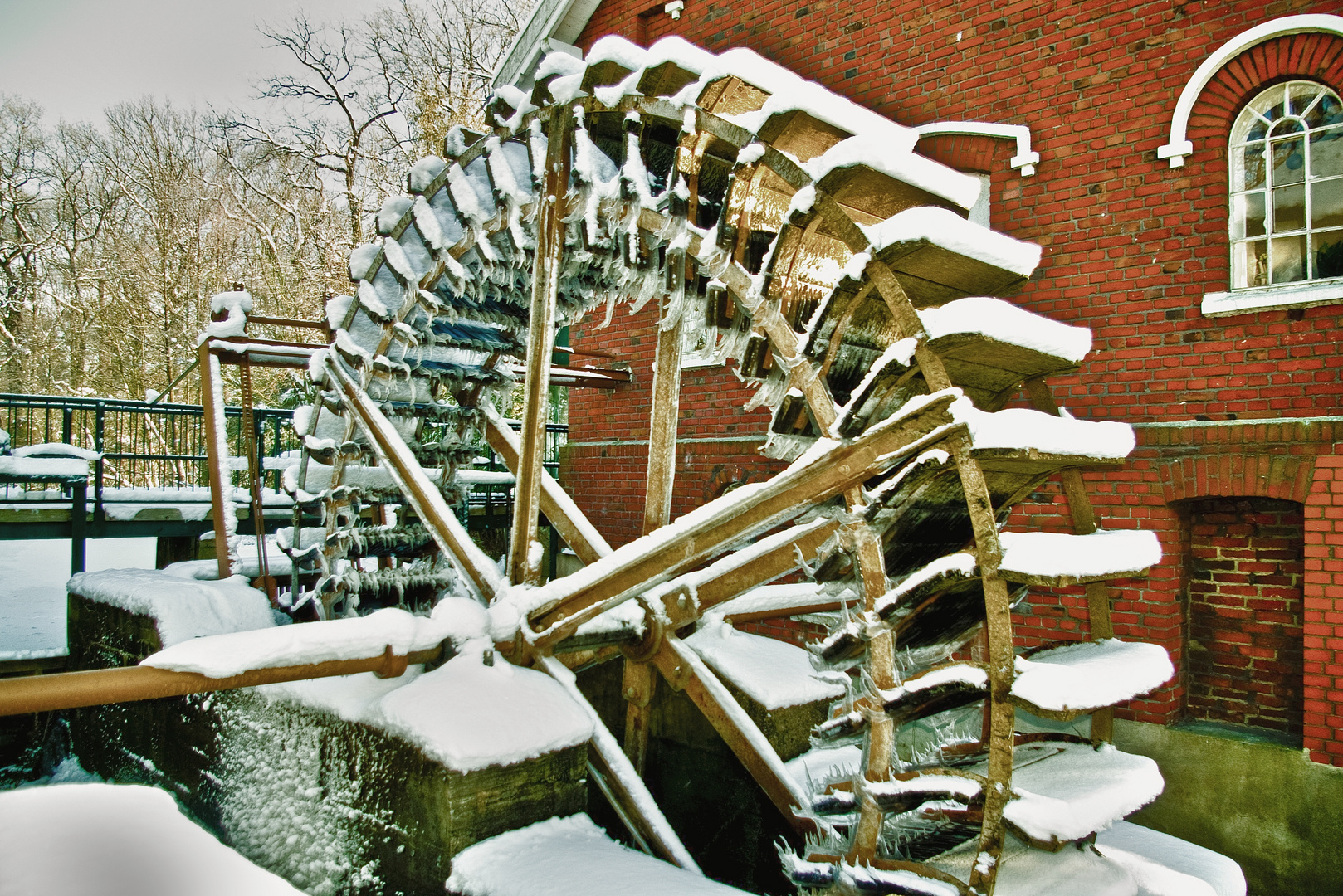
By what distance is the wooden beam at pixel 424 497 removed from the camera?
4078mm

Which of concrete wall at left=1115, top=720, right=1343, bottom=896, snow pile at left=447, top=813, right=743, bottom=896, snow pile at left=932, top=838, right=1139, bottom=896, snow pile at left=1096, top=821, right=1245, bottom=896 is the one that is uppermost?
snow pile at left=932, top=838, right=1139, bottom=896

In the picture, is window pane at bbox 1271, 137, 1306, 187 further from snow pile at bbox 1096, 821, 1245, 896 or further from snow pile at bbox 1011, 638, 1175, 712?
snow pile at bbox 1096, 821, 1245, 896

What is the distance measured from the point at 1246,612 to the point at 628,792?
12.4 ft

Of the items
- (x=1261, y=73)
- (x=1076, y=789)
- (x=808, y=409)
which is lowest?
(x=1076, y=789)

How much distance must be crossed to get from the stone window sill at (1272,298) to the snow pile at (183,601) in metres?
5.37

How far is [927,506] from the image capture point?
2822 mm

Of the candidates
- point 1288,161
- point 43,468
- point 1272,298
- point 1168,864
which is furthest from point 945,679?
point 43,468

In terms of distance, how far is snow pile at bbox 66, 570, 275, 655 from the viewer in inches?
170

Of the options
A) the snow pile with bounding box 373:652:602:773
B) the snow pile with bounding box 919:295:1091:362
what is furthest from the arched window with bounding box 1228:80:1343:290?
the snow pile with bounding box 373:652:602:773

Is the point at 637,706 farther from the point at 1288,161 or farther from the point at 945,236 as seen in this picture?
the point at 1288,161

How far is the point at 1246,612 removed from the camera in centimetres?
484

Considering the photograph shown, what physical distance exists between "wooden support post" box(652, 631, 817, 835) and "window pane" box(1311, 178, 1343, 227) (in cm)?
412

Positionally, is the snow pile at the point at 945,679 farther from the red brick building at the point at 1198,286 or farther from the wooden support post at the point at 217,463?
the wooden support post at the point at 217,463

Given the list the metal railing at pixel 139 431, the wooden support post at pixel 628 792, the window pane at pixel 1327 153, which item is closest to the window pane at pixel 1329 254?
the window pane at pixel 1327 153
